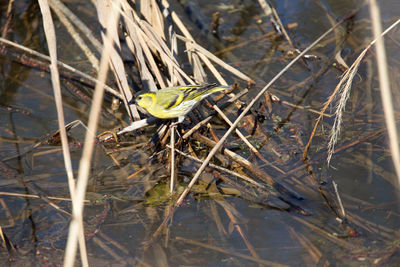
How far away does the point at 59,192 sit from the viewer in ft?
14.3

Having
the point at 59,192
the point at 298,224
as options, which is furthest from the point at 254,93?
the point at 59,192

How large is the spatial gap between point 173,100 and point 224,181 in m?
0.99

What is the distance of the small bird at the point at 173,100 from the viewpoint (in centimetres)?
448

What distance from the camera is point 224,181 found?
4.42 meters

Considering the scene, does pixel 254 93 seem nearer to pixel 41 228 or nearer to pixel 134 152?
pixel 134 152

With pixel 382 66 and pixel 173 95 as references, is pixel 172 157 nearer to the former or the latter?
pixel 173 95

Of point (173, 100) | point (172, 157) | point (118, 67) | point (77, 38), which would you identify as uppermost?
point (77, 38)

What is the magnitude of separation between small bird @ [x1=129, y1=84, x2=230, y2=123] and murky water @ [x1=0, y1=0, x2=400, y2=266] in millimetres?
475

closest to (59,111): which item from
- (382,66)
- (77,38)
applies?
(382,66)

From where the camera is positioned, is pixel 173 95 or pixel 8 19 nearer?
pixel 173 95

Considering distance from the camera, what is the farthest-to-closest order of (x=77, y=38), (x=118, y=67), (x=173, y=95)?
(x=77, y=38), (x=118, y=67), (x=173, y=95)

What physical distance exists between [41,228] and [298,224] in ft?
7.64

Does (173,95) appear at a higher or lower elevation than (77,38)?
lower

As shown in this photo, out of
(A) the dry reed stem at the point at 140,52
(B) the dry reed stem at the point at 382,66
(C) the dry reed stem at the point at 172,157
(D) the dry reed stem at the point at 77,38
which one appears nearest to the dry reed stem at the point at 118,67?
(A) the dry reed stem at the point at 140,52
